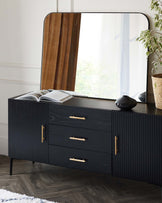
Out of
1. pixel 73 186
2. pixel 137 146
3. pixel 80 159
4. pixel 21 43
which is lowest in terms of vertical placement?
pixel 73 186

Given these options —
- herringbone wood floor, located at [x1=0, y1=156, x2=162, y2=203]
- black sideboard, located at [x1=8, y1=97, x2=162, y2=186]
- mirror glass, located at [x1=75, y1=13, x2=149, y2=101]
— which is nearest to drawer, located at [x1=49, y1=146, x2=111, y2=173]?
black sideboard, located at [x1=8, y1=97, x2=162, y2=186]

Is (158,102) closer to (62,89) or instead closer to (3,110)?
(62,89)

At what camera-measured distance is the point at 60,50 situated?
11.8 feet

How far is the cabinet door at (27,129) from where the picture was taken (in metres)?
3.31

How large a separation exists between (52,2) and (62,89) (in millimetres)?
820

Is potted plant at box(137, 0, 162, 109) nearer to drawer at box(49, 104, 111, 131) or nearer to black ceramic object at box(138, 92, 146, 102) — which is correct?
black ceramic object at box(138, 92, 146, 102)

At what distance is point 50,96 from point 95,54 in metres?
0.57

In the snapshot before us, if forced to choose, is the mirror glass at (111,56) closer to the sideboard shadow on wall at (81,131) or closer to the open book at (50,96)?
the sideboard shadow on wall at (81,131)

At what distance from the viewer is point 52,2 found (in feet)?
11.7

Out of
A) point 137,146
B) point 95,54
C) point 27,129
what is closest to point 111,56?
point 95,54

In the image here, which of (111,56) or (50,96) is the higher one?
(111,56)

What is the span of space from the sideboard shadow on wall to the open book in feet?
0.15

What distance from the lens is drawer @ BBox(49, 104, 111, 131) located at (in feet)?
10.1

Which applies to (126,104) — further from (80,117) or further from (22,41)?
(22,41)
